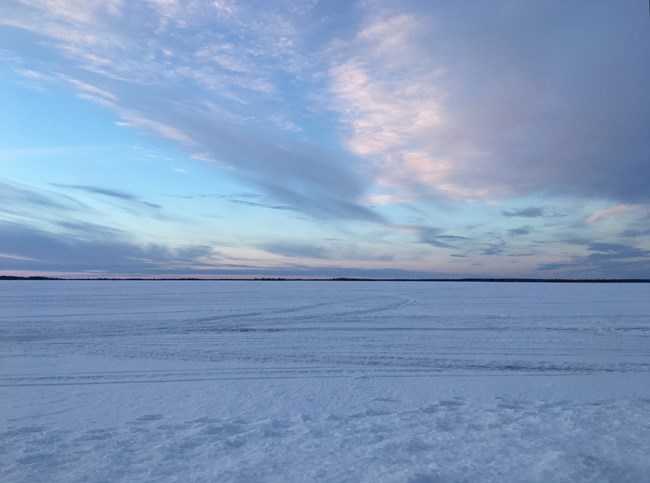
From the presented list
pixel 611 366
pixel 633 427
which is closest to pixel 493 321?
pixel 611 366

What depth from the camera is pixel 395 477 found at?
13.8 feet

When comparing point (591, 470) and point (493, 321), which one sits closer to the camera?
point (591, 470)

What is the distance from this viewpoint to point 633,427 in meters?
5.44

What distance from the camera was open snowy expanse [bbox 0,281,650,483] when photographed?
14.6 feet

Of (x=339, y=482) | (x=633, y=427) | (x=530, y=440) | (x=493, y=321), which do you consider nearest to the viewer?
(x=339, y=482)

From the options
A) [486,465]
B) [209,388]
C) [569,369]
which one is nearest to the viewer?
[486,465]

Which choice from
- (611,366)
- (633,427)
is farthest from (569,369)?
(633,427)

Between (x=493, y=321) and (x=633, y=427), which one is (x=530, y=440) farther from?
(x=493, y=321)

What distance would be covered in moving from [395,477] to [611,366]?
6797 millimetres

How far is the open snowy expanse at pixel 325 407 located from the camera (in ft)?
14.6

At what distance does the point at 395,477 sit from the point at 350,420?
1591mm

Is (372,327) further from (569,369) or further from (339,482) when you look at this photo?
(339,482)

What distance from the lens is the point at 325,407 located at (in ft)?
20.8

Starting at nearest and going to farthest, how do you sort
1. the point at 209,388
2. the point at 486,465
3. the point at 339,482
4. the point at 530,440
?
the point at 339,482 → the point at 486,465 → the point at 530,440 → the point at 209,388
